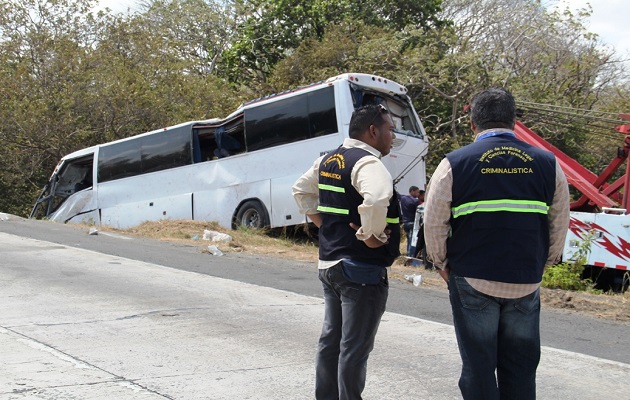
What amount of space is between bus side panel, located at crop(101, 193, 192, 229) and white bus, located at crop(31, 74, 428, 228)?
26mm

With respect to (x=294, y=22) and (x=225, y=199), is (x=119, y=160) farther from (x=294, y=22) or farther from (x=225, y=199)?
(x=294, y=22)

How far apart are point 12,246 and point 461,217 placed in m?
11.8

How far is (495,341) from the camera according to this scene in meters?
3.59

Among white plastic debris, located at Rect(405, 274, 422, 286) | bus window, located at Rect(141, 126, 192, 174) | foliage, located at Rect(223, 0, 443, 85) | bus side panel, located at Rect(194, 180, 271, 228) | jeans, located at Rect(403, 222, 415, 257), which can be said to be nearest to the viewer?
white plastic debris, located at Rect(405, 274, 422, 286)

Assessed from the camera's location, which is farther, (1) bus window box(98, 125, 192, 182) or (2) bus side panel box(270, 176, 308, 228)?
(1) bus window box(98, 125, 192, 182)

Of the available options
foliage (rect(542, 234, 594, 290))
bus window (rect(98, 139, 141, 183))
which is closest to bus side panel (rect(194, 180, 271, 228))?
bus window (rect(98, 139, 141, 183))

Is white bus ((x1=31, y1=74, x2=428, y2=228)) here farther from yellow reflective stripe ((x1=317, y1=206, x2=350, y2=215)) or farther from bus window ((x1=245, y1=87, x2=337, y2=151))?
yellow reflective stripe ((x1=317, y1=206, x2=350, y2=215))

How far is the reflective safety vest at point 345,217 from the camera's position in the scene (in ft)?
13.7

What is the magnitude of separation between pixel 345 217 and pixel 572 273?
9.51 m

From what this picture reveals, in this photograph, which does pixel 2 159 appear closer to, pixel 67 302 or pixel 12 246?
pixel 12 246

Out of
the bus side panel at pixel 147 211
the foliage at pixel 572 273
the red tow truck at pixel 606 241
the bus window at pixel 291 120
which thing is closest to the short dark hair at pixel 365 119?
the foliage at pixel 572 273

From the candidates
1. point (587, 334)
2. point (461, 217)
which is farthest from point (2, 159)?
point (461, 217)

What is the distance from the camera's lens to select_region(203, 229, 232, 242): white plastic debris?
16141 millimetres

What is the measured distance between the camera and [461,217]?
3.63m
